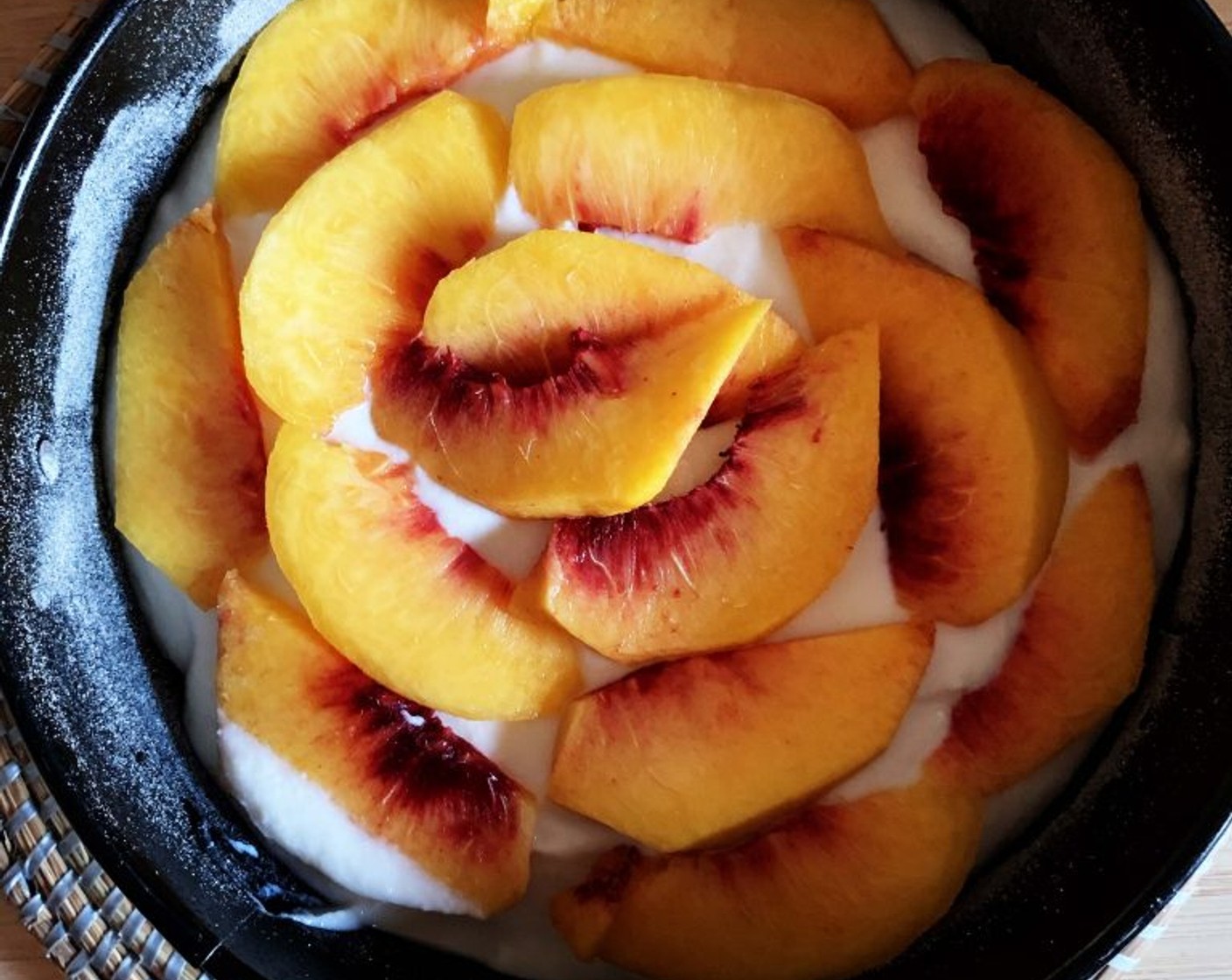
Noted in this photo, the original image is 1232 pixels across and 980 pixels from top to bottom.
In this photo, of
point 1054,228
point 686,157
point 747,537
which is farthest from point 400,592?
point 1054,228

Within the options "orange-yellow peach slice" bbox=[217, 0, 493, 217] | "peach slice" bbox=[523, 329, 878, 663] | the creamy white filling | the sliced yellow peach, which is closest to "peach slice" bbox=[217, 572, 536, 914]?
the creamy white filling

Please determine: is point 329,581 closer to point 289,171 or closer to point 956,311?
point 289,171

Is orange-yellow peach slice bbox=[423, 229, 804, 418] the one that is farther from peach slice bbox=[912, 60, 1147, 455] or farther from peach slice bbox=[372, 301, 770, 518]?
peach slice bbox=[912, 60, 1147, 455]

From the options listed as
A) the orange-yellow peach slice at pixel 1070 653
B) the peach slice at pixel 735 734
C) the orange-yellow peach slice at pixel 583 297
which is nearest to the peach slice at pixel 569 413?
the orange-yellow peach slice at pixel 583 297

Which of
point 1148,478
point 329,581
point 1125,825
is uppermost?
point 329,581

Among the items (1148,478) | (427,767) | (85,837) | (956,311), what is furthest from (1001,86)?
(85,837)

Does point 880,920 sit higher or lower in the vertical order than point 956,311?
lower

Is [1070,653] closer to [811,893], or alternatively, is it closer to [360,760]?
[811,893]

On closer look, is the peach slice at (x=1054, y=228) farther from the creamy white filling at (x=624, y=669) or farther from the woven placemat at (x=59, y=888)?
the woven placemat at (x=59, y=888)
